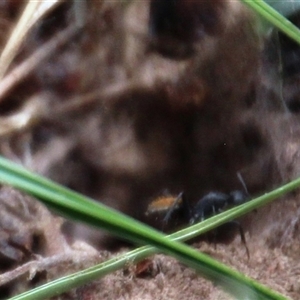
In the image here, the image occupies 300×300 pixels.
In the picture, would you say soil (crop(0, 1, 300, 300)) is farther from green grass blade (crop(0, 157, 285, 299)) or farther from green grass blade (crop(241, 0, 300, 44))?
green grass blade (crop(0, 157, 285, 299))

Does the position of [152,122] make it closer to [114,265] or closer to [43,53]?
[43,53]

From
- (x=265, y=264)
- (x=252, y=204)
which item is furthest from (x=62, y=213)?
(x=265, y=264)

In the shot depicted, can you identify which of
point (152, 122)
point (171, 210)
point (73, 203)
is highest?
point (152, 122)

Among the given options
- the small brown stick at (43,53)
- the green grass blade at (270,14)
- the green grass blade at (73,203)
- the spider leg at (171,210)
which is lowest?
the green grass blade at (73,203)

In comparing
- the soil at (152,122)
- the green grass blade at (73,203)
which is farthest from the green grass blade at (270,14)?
the green grass blade at (73,203)

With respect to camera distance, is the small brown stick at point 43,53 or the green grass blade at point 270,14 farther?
the small brown stick at point 43,53

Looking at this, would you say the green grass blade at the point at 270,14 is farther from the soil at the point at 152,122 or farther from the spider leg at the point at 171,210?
Result: the spider leg at the point at 171,210

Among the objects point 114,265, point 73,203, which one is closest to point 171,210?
point 114,265

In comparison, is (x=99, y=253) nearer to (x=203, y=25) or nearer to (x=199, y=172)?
(x=199, y=172)
